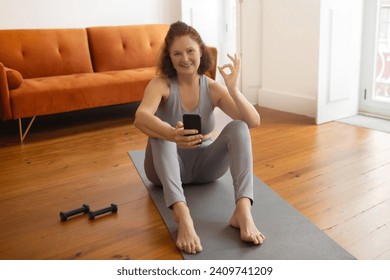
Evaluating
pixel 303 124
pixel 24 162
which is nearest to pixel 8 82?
pixel 24 162

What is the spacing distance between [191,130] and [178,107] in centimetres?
32

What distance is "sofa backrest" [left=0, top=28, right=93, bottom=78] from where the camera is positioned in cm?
373

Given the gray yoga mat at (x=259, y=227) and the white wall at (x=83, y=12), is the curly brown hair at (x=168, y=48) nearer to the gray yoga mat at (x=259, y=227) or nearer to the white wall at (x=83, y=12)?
the gray yoga mat at (x=259, y=227)

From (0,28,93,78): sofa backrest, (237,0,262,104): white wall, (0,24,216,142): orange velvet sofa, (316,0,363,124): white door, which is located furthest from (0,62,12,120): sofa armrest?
(316,0,363,124): white door

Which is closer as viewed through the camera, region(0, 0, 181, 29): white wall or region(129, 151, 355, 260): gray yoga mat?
region(129, 151, 355, 260): gray yoga mat

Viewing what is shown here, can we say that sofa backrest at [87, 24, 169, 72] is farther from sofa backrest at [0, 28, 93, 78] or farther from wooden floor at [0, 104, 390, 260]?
wooden floor at [0, 104, 390, 260]

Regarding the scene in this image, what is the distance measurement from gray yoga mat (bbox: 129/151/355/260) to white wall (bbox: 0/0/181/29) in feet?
7.86

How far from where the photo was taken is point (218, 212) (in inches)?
81.0

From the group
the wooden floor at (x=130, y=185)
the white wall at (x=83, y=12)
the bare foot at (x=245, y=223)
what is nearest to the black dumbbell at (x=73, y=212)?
the wooden floor at (x=130, y=185)

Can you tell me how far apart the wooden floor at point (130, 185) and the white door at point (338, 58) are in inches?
9.0

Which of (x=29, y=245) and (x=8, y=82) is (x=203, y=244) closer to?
(x=29, y=245)

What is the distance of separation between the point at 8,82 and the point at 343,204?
7.98 feet

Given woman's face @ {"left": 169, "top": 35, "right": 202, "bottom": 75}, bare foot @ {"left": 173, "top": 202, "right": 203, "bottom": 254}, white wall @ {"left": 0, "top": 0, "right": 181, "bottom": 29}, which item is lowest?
bare foot @ {"left": 173, "top": 202, "right": 203, "bottom": 254}

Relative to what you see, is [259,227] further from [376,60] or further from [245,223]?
[376,60]
